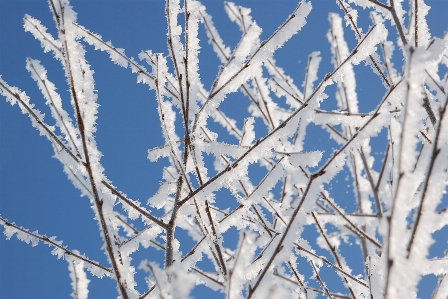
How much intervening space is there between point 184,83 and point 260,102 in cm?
93

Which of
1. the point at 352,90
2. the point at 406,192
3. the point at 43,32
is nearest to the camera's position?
the point at 406,192

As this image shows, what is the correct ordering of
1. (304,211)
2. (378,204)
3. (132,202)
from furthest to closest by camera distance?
(378,204), (132,202), (304,211)

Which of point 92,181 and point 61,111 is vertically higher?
point 61,111

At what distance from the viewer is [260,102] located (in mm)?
2480

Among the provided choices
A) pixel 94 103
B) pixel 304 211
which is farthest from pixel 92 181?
pixel 304 211

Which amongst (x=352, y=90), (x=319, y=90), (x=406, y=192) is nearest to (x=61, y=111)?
(x=319, y=90)

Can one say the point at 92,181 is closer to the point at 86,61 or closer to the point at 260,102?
the point at 86,61

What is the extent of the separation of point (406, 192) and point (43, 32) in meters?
1.64

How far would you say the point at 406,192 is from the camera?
0.80 metres

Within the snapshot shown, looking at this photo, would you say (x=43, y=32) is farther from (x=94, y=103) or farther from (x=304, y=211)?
(x=304, y=211)

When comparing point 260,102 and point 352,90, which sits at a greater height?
point 352,90

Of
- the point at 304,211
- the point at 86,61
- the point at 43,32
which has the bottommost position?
the point at 304,211

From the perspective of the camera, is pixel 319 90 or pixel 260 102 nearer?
pixel 319 90

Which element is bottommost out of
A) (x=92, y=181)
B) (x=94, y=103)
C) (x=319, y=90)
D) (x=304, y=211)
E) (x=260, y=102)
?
(x=304, y=211)
